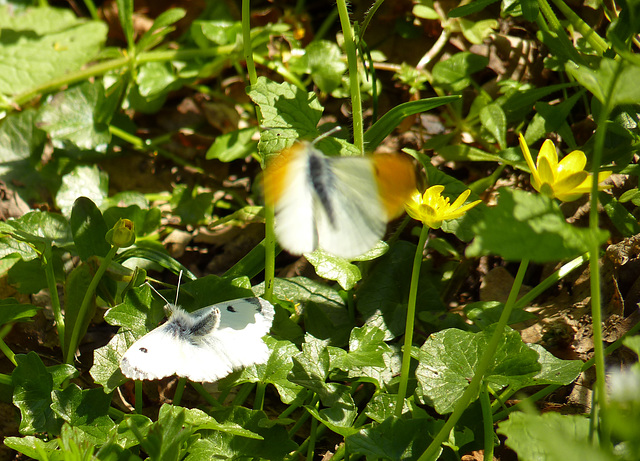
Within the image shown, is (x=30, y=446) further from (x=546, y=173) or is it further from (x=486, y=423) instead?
(x=546, y=173)

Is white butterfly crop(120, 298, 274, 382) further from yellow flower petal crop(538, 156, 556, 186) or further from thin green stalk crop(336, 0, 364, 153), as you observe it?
yellow flower petal crop(538, 156, 556, 186)

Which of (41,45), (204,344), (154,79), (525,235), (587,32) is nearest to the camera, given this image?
(525,235)

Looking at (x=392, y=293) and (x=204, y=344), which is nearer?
(x=204, y=344)

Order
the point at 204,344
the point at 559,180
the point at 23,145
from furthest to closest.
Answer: the point at 23,145, the point at 204,344, the point at 559,180

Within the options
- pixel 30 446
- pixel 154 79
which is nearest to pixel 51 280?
pixel 30 446

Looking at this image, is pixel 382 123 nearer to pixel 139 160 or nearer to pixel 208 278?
pixel 208 278

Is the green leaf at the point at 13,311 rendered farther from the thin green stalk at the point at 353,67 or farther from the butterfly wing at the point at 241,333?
the thin green stalk at the point at 353,67

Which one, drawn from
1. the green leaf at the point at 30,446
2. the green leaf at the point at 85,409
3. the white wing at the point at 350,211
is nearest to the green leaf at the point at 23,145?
the green leaf at the point at 85,409
